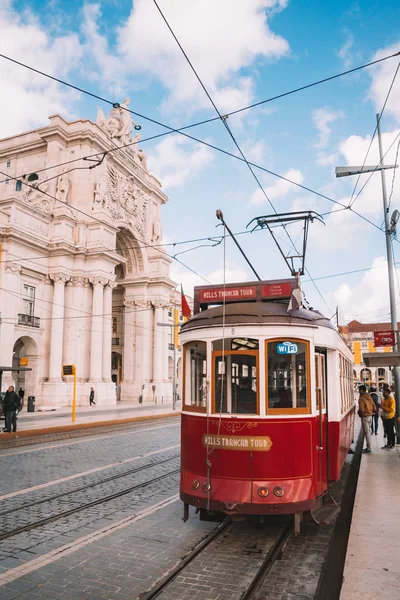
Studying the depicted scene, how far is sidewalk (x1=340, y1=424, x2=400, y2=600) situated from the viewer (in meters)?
4.04

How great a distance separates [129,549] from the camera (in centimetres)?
536

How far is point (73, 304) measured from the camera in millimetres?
32719

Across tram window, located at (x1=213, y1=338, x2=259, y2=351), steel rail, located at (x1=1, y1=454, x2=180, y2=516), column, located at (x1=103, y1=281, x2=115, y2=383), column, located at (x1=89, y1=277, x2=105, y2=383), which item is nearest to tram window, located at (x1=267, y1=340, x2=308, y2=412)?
tram window, located at (x1=213, y1=338, x2=259, y2=351)

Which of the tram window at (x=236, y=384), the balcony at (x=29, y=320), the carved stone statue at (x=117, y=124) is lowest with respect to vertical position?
the tram window at (x=236, y=384)

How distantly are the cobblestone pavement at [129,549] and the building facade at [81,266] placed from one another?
19343 mm

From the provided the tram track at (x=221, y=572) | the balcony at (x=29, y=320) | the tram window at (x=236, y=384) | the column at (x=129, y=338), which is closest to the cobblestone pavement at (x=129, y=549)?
the tram track at (x=221, y=572)

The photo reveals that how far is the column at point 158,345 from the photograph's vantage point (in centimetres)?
4103

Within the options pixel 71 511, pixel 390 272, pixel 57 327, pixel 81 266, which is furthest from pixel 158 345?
pixel 71 511

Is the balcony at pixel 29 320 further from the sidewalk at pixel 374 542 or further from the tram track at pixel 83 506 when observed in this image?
the sidewalk at pixel 374 542

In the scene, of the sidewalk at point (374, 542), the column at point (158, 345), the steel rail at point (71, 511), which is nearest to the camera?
the sidewalk at point (374, 542)

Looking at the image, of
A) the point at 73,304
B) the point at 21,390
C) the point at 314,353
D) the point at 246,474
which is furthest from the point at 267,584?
the point at 73,304

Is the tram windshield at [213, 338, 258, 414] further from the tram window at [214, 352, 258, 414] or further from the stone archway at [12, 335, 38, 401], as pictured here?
the stone archway at [12, 335, 38, 401]

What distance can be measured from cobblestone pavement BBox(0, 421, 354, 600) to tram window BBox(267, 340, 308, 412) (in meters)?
1.68

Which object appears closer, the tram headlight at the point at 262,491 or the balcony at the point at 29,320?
the tram headlight at the point at 262,491
